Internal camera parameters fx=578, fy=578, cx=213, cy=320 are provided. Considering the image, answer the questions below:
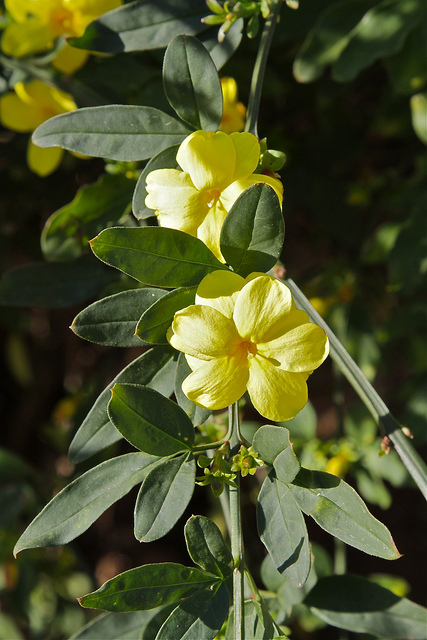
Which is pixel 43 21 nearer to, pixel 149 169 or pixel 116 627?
pixel 149 169

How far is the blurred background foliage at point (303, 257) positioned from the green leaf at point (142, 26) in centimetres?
11

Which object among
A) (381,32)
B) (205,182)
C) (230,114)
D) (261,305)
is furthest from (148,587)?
(381,32)

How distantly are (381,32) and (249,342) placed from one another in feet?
2.54

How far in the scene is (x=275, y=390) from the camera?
662mm

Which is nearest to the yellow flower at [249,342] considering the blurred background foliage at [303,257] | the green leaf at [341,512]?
the green leaf at [341,512]

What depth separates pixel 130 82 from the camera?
1.10 m

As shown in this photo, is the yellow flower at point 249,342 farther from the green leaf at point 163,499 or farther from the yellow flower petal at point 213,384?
the green leaf at point 163,499

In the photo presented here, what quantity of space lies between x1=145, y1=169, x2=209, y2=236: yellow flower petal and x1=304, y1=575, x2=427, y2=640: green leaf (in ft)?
2.23

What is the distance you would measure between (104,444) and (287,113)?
46.8 inches

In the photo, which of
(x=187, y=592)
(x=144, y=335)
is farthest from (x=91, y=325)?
(x=187, y=592)

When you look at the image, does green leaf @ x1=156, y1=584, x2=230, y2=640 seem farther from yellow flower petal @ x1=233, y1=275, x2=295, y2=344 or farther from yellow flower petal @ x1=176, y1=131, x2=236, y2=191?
yellow flower petal @ x1=176, y1=131, x2=236, y2=191

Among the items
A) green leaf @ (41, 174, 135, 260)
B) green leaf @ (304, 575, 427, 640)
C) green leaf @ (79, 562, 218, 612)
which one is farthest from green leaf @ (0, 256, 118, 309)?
green leaf @ (304, 575, 427, 640)

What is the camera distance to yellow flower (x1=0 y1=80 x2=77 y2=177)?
3.61 ft

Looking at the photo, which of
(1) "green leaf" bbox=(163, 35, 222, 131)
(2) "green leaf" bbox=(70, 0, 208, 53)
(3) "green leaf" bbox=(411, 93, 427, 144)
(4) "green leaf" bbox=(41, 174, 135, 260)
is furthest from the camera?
(3) "green leaf" bbox=(411, 93, 427, 144)
